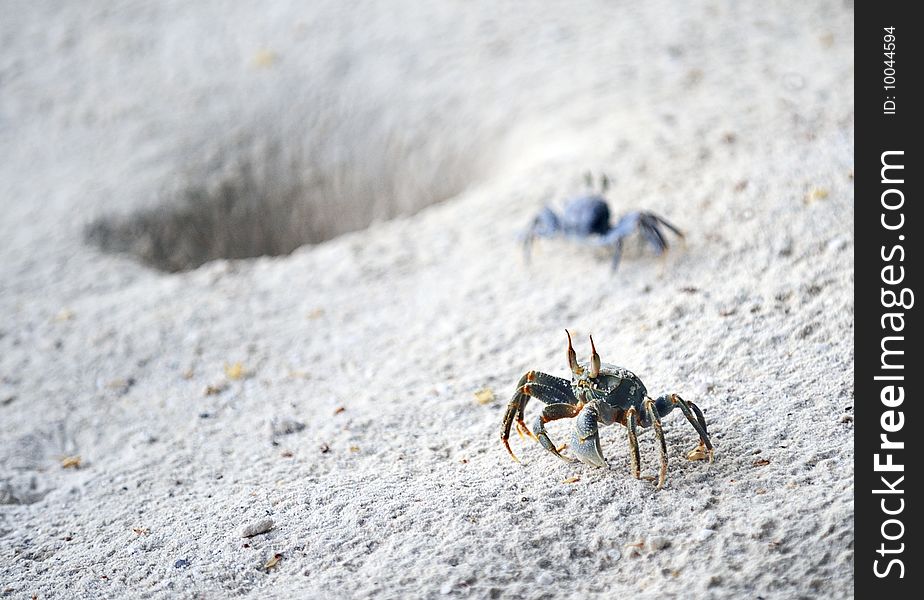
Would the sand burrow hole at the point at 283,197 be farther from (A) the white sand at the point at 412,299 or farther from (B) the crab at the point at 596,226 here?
(B) the crab at the point at 596,226

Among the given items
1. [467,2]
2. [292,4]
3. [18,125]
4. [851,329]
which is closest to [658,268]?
[851,329]

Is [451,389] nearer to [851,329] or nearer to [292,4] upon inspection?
[851,329]

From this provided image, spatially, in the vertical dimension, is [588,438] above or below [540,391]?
below

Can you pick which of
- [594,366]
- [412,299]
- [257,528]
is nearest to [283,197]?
[412,299]
